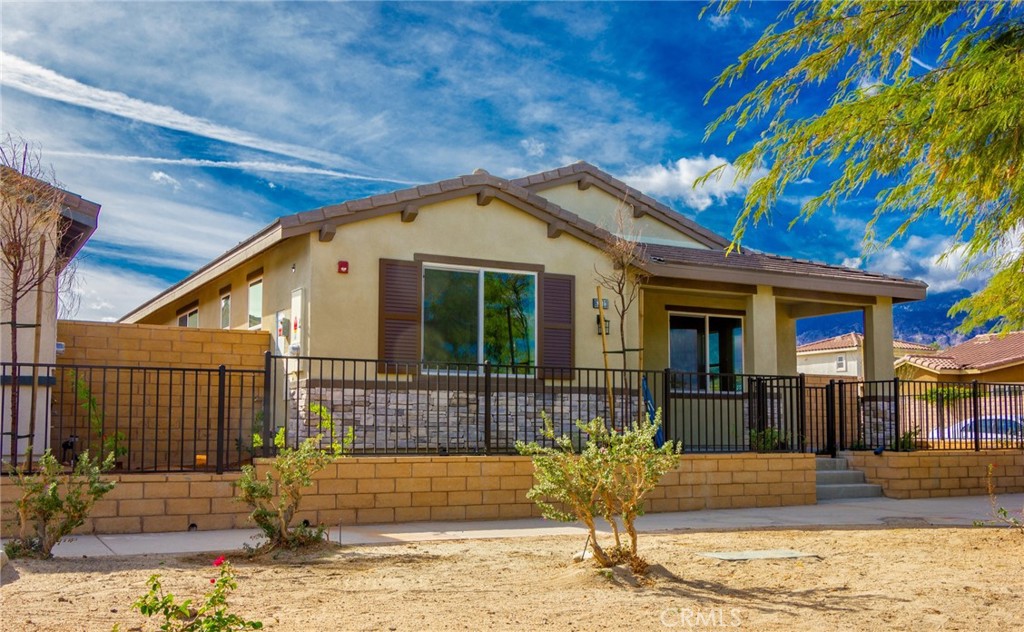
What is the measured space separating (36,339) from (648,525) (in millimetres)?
6831

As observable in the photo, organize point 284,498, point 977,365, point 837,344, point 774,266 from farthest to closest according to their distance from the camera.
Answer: point 837,344, point 977,365, point 774,266, point 284,498

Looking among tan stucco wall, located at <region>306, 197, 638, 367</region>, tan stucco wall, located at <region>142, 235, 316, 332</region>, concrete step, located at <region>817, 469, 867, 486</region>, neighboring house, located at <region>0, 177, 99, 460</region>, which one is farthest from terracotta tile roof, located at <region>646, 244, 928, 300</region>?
neighboring house, located at <region>0, 177, 99, 460</region>

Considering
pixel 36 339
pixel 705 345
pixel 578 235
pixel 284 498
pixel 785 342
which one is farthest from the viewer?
pixel 785 342

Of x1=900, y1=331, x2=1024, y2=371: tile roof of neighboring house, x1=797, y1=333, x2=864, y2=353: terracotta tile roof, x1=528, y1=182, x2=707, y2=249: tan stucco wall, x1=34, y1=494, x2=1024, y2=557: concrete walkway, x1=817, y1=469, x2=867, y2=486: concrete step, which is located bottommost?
x1=34, y1=494, x2=1024, y2=557: concrete walkway

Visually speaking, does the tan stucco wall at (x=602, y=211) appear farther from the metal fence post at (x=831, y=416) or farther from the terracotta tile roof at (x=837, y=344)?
the terracotta tile roof at (x=837, y=344)

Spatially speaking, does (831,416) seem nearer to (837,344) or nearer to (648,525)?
(648,525)

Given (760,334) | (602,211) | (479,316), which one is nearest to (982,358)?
(760,334)

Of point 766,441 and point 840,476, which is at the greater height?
point 766,441

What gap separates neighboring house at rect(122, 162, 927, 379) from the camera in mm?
11781

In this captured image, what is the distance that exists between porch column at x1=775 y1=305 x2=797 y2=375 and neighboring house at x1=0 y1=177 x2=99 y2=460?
40.5 ft

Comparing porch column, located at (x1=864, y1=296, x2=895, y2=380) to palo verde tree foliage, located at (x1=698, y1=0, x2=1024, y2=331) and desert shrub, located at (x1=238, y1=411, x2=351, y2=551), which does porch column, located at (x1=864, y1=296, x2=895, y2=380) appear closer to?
palo verde tree foliage, located at (x1=698, y1=0, x2=1024, y2=331)

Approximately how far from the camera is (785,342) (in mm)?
17797

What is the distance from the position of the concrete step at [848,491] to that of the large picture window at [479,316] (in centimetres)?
442

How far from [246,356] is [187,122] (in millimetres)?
4948
